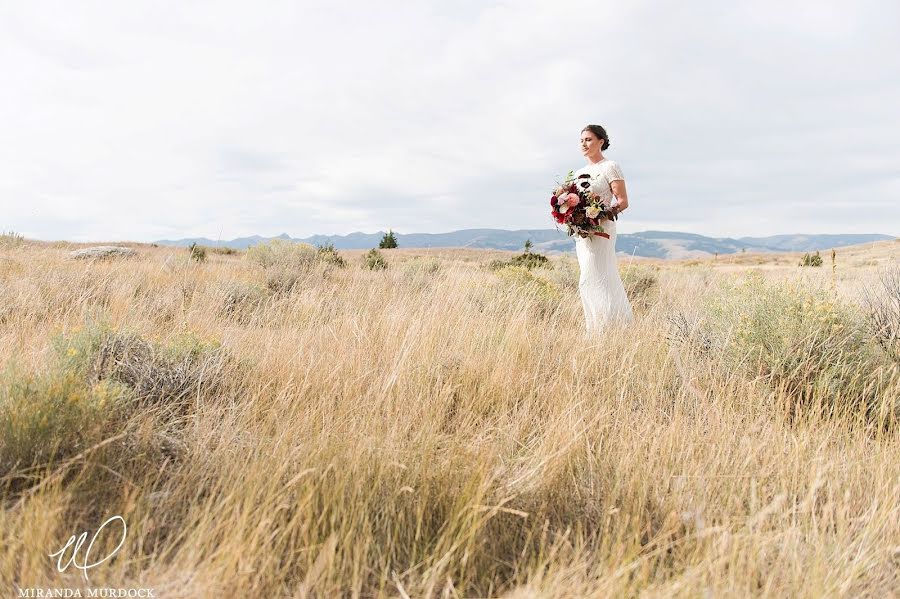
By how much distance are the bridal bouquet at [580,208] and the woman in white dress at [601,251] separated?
71mm

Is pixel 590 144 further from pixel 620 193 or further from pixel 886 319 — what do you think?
pixel 886 319

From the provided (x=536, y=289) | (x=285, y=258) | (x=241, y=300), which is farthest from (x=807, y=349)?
(x=285, y=258)

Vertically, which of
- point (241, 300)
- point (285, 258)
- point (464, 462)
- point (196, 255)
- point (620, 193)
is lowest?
point (464, 462)

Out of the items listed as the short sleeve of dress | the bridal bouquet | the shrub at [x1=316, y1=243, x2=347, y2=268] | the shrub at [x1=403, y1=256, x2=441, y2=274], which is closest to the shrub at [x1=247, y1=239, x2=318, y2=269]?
the shrub at [x1=316, y1=243, x2=347, y2=268]

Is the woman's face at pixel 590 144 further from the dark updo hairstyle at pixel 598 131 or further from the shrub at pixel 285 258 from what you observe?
the shrub at pixel 285 258

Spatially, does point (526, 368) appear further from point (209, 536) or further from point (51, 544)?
point (51, 544)

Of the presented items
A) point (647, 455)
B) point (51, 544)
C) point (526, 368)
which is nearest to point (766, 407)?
point (647, 455)

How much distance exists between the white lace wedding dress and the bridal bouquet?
0.08m

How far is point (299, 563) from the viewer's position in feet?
4.95

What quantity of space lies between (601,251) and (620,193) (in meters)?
0.62

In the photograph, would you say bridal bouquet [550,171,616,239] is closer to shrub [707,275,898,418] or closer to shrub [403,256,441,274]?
shrub [707,275,898,418]

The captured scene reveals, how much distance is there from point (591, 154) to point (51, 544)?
17.2 feet

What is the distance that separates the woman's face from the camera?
5285 millimetres

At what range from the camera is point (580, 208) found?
5.14 meters
